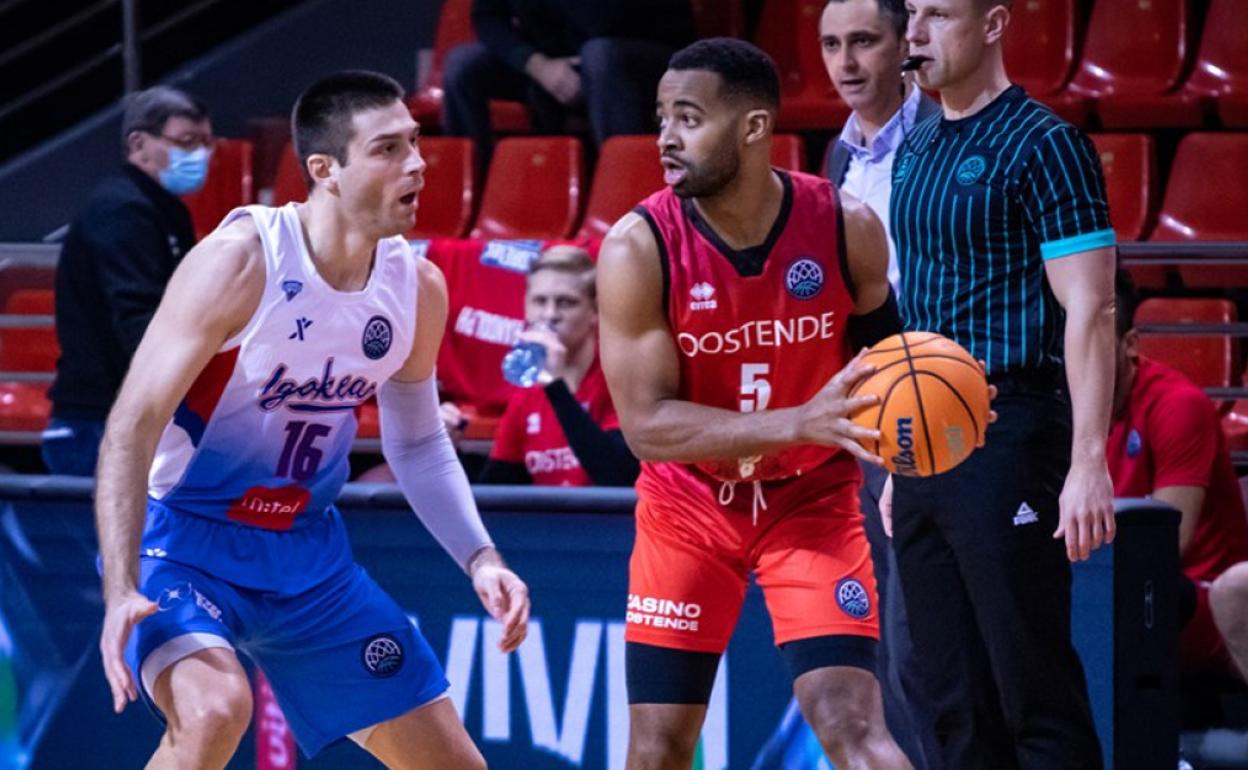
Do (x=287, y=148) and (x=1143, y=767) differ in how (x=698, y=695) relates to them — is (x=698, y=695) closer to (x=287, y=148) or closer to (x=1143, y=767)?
(x=1143, y=767)

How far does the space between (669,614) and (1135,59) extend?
453cm

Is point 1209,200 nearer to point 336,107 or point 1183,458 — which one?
point 1183,458

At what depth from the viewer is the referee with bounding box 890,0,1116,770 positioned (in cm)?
392

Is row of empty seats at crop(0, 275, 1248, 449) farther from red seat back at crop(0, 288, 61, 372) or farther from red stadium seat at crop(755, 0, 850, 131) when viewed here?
red stadium seat at crop(755, 0, 850, 131)

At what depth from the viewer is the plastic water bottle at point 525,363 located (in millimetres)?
5727

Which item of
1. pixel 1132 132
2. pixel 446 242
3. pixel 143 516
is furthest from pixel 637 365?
pixel 1132 132

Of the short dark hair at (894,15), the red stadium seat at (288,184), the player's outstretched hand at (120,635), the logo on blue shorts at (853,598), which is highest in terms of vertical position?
the short dark hair at (894,15)

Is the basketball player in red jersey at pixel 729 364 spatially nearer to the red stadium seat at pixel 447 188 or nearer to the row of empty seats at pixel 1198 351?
the row of empty seats at pixel 1198 351

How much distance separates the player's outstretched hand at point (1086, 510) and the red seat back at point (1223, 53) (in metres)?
4.18

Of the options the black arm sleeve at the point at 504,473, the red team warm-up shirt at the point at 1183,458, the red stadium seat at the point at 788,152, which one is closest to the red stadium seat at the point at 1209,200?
the red stadium seat at the point at 788,152

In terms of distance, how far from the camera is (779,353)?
13.5 ft

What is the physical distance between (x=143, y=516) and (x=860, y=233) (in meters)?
1.58

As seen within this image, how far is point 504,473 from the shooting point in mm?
5863

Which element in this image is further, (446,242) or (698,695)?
(446,242)
